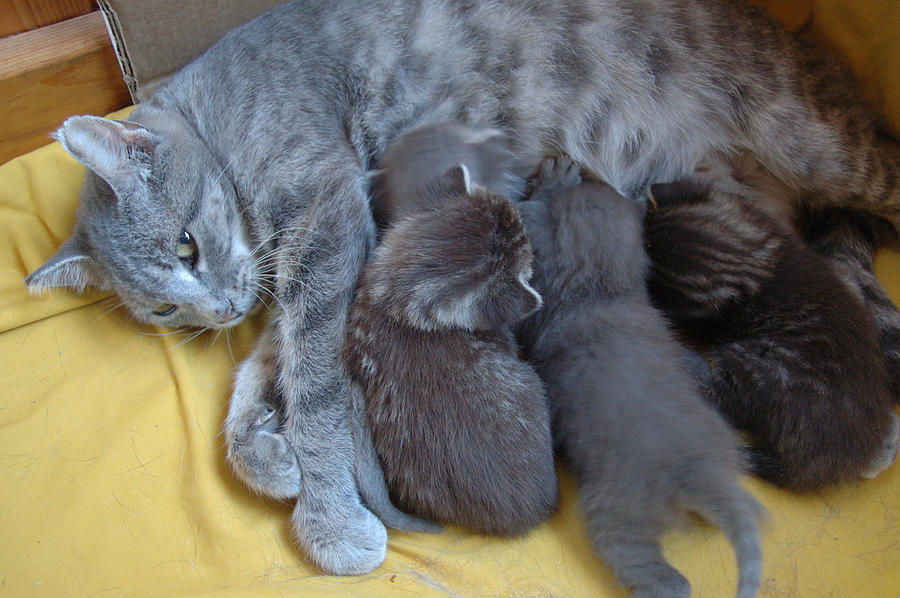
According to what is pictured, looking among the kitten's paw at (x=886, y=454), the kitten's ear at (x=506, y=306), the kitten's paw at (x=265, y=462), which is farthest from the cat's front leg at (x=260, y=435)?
the kitten's paw at (x=886, y=454)

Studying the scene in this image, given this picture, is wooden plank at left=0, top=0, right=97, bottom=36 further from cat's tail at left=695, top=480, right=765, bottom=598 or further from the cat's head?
cat's tail at left=695, top=480, right=765, bottom=598

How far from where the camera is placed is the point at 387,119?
1855 mm

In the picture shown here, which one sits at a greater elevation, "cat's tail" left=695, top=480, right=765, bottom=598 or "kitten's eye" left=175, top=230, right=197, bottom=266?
"kitten's eye" left=175, top=230, right=197, bottom=266

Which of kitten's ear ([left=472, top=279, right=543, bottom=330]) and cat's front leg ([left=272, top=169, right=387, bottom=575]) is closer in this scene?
kitten's ear ([left=472, top=279, right=543, bottom=330])

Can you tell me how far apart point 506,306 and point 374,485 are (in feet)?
1.69

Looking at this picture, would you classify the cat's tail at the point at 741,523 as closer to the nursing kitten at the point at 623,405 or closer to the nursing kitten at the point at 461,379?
the nursing kitten at the point at 623,405

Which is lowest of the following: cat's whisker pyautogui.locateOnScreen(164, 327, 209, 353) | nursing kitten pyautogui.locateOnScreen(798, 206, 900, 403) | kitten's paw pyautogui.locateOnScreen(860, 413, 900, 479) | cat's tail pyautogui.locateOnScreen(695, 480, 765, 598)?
cat's whisker pyautogui.locateOnScreen(164, 327, 209, 353)

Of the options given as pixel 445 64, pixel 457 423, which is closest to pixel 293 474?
pixel 457 423

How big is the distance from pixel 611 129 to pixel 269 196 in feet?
3.33

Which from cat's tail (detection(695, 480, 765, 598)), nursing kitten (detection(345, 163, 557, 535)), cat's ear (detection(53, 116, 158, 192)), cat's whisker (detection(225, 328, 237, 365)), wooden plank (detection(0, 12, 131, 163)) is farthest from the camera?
wooden plank (detection(0, 12, 131, 163))

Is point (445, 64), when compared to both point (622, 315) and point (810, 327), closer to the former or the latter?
point (622, 315)

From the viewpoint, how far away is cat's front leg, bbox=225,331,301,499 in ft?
5.01

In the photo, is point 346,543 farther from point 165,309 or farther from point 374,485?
point 165,309

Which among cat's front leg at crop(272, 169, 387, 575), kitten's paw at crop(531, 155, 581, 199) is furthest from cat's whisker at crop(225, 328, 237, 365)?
kitten's paw at crop(531, 155, 581, 199)
